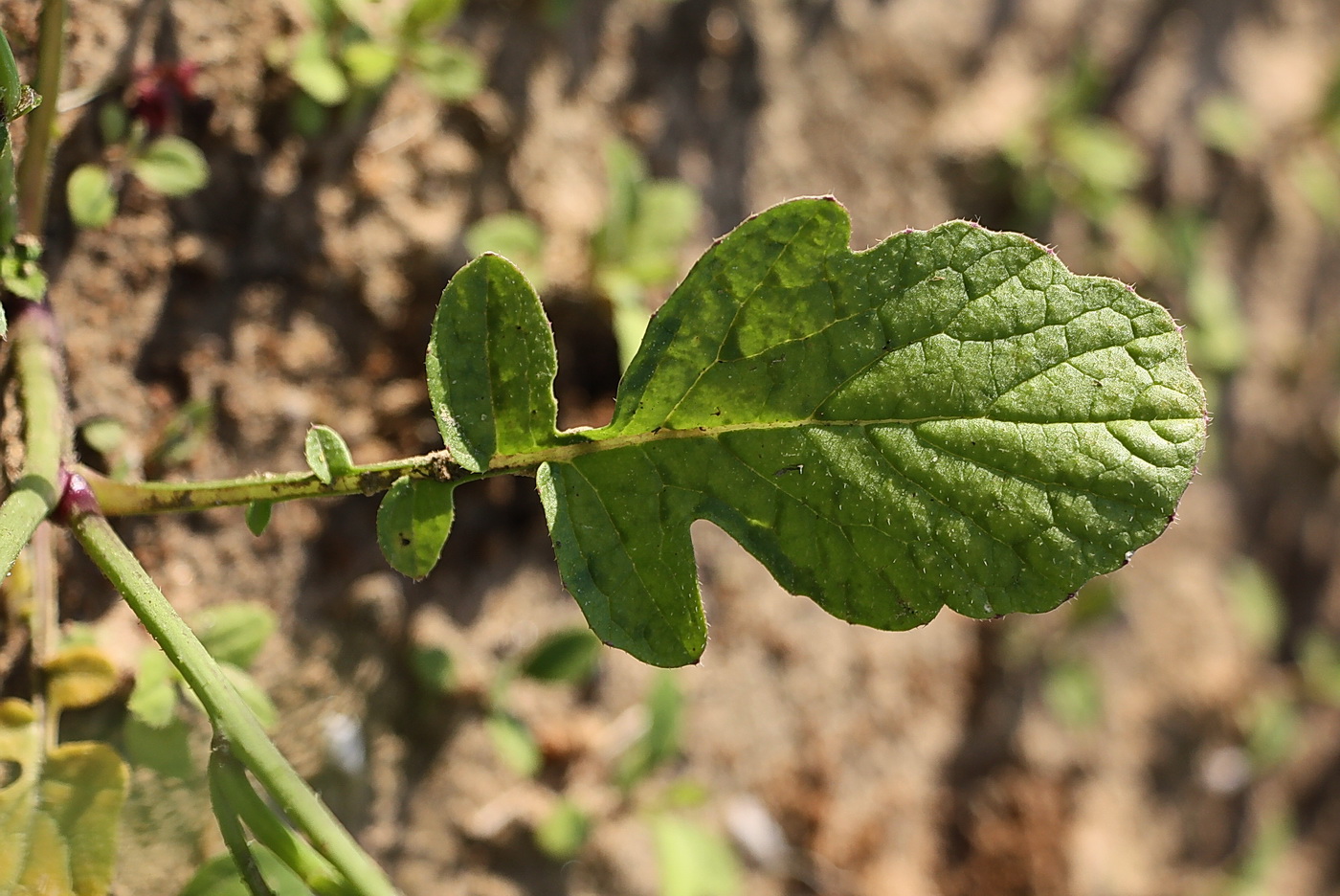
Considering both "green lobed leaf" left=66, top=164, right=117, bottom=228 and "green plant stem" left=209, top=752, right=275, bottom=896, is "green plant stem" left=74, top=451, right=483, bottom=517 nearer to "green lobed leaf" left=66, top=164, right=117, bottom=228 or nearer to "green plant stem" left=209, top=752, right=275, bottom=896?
"green plant stem" left=209, top=752, right=275, bottom=896

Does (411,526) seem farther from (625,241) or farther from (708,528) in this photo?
(708,528)

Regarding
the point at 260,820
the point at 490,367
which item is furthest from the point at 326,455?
the point at 260,820

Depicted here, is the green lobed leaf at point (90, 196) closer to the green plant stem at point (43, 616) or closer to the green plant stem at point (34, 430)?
the green plant stem at point (34, 430)

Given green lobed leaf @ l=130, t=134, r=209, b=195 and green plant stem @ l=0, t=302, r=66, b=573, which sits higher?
green lobed leaf @ l=130, t=134, r=209, b=195

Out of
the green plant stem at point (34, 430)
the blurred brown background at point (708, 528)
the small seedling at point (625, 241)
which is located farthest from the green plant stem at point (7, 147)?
the small seedling at point (625, 241)

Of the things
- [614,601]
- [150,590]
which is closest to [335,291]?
[150,590]

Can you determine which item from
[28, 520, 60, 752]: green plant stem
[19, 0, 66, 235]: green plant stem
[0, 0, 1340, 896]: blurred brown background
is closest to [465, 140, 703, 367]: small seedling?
[0, 0, 1340, 896]: blurred brown background
